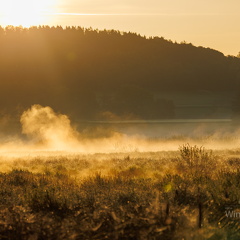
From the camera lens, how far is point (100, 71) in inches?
4464

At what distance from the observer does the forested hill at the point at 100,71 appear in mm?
98812

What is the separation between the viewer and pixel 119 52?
120 m

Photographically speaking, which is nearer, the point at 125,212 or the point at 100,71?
the point at 125,212

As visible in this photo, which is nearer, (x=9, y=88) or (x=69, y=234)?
(x=69, y=234)

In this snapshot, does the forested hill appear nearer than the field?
No

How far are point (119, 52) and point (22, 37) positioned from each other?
767 inches

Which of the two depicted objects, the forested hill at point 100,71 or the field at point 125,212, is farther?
the forested hill at point 100,71

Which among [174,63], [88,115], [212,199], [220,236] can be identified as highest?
[174,63]

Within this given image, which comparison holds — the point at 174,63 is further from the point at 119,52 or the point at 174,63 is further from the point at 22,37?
the point at 22,37

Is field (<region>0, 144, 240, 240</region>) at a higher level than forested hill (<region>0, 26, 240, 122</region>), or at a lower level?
lower

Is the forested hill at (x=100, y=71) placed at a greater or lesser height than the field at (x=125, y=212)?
greater

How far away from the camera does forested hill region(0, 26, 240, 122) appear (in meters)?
98.8

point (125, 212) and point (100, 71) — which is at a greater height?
point (100, 71)

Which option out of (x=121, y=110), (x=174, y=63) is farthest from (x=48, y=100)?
(x=174, y=63)
